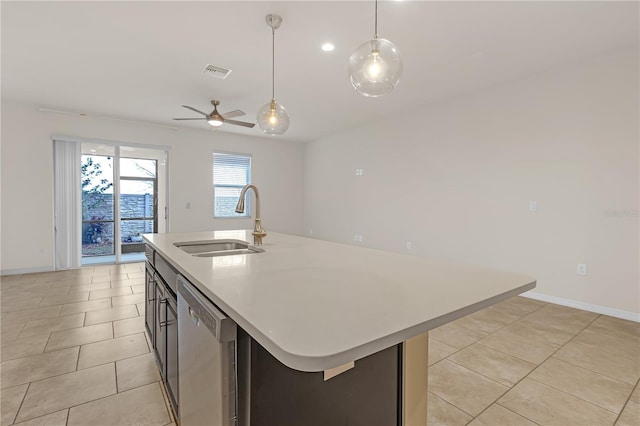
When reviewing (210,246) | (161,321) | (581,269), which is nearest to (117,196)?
(210,246)

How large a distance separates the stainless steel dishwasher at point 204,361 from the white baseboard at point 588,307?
400 centimetres

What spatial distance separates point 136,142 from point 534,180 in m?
6.44

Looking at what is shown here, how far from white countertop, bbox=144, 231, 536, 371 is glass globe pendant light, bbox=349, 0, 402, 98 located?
3.39 feet

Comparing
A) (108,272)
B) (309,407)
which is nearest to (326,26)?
(309,407)

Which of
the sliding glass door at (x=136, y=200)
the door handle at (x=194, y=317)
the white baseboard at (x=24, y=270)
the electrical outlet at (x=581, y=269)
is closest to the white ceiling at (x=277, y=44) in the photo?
the sliding glass door at (x=136, y=200)

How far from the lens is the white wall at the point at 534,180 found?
10.1 feet

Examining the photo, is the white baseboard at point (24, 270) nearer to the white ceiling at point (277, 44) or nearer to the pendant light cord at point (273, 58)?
the white ceiling at point (277, 44)

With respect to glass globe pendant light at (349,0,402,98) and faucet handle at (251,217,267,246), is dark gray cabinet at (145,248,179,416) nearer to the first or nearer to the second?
faucet handle at (251,217,267,246)

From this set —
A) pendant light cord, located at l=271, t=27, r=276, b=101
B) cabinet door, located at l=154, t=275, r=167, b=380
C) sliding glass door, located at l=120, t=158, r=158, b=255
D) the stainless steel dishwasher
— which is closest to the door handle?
the stainless steel dishwasher

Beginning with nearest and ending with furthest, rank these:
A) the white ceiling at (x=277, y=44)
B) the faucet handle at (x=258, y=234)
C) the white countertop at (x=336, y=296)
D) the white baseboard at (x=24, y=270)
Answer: the white countertop at (x=336, y=296) < the faucet handle at (x=258, y=234) < the white ceiling at (x=277, y=44) < the white baseboard at (x=24, y=270)

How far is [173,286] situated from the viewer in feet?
4.90

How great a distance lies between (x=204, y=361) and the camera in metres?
0.98

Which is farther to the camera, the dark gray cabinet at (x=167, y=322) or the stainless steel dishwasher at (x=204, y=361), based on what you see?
the dark gray cabinet at (x=167, y=322)

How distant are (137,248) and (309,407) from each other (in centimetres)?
704
